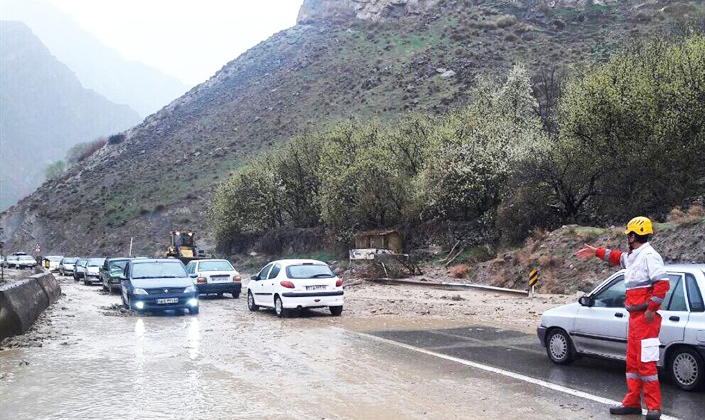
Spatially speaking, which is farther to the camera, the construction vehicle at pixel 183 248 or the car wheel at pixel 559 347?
the construction vehicle at pixel 183 248

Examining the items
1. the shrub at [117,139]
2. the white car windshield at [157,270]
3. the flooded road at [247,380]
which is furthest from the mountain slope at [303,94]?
the flooded road at [247,380]

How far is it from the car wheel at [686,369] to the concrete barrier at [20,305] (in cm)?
1219

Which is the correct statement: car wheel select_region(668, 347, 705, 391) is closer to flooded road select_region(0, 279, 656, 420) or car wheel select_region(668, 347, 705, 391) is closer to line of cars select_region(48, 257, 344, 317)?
flooded road select_region(0, 279, 656, 420)

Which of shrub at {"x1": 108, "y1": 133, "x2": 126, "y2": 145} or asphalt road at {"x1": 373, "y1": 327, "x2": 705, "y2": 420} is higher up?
shrub at {"x1": 108, "y1": 133, "x2": 126, "y2": 145}

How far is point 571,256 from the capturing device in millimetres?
22953

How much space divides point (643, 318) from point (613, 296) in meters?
2.32

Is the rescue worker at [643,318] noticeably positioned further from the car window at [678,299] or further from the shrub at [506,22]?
the shrub at [506,22]

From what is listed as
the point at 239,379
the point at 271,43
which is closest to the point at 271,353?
the point at 239,379

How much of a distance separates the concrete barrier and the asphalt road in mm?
7783

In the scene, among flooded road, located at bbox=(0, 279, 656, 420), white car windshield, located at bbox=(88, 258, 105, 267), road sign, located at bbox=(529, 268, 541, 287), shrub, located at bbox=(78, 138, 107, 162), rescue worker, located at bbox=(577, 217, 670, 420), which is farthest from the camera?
shrub, located at bbox=(78, 138, 107, 162)

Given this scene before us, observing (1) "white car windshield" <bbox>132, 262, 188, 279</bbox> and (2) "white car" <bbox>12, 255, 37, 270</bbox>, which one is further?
(2) "white car" <bbox>12, 255, 37, 270</bbox>

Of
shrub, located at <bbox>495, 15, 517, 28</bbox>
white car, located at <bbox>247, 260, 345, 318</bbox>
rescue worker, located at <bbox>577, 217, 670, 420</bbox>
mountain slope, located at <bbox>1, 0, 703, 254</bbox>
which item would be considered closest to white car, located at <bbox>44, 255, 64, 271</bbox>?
mountain slope, located at <bbox>1, 0, 703, 254</bbox>

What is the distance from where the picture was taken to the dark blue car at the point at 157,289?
57.8 ft

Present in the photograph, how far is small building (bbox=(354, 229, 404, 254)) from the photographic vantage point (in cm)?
3553
